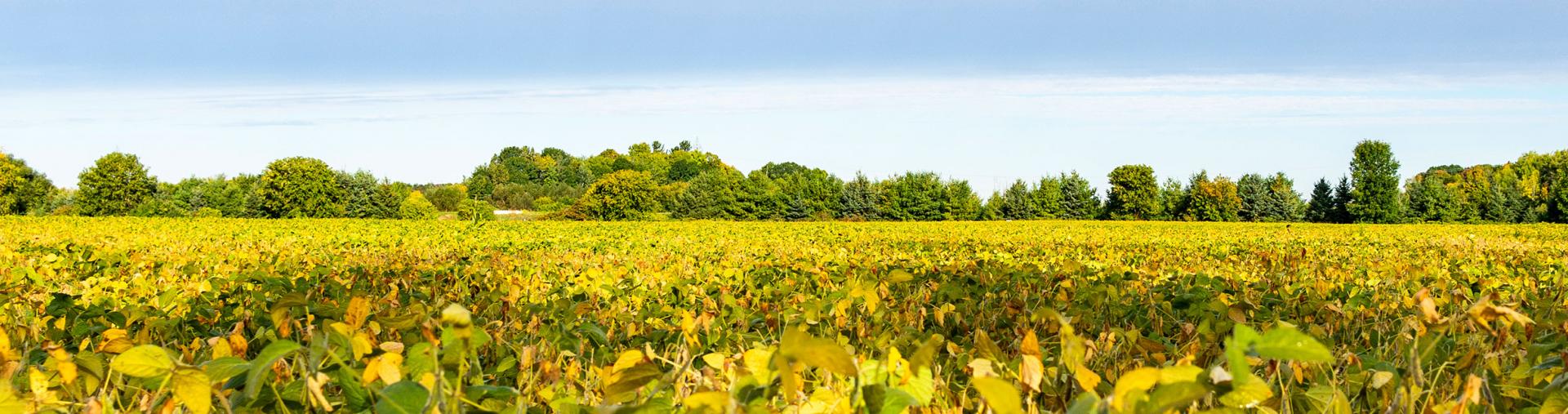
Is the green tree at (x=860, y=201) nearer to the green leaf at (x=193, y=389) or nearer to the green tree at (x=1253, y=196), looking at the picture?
the green tree at (x=1253, y=196)

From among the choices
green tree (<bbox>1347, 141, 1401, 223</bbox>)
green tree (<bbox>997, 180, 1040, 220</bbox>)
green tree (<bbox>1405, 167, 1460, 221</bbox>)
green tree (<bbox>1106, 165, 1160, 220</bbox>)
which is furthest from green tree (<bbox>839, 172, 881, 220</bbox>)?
green tree (<bbox>1405, 167, 1460, 221</bbox>)

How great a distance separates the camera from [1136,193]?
53656 millimetres

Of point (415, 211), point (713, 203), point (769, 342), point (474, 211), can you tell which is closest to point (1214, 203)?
point (713, 203)

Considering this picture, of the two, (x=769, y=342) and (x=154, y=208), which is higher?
(x=769, y=342)

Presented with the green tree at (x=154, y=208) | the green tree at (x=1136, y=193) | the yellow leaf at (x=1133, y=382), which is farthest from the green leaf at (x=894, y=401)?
the green tree at (x=1136, y=193)

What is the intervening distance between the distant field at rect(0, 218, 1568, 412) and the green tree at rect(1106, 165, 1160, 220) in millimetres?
51716

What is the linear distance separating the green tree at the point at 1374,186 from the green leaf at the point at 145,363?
51911mm

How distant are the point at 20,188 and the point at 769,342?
68.8 meters

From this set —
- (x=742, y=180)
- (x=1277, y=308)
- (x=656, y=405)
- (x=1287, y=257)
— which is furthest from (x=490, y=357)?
(x=742, y=180)

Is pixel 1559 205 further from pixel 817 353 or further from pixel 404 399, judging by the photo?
pixel 404 399

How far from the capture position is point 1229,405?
1.07 metres

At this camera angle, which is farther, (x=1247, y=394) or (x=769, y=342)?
(x=769, y=342)

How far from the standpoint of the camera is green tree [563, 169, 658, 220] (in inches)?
1832

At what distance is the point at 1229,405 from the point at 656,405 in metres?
0.69
